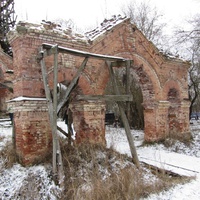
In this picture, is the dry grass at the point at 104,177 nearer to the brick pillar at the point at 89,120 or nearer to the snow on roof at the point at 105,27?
the brick pillar at the point at 89,120

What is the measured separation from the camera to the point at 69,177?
16.6 ft

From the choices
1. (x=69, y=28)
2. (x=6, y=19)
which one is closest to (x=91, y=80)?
(x=69, y=28)

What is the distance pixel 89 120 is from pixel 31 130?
194cm

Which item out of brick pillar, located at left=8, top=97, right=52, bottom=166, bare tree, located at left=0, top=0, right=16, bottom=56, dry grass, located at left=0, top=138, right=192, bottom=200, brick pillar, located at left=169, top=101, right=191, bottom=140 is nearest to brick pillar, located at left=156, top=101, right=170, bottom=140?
brick pillar, located at left=169, top=101, right=191, bottom=140

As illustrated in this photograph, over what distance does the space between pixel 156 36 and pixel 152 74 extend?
500 inches

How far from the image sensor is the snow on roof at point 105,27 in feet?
24.9

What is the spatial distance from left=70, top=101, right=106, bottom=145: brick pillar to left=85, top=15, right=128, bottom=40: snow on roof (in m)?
2.34

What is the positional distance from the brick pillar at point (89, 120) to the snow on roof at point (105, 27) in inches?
91.9

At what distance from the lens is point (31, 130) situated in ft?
19.2

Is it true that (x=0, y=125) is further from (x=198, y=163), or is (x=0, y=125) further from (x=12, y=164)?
(x=198, y=163)

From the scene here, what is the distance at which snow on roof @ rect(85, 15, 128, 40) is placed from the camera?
24.9 feet

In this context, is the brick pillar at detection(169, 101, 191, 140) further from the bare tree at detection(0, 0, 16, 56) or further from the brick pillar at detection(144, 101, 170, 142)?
the bare tree at detection(0, 0, 16, 56)

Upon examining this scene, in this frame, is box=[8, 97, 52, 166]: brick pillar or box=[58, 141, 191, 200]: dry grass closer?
box=[58, 141, 191, 200]: dry grass

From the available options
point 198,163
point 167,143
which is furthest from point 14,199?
point 167,143
